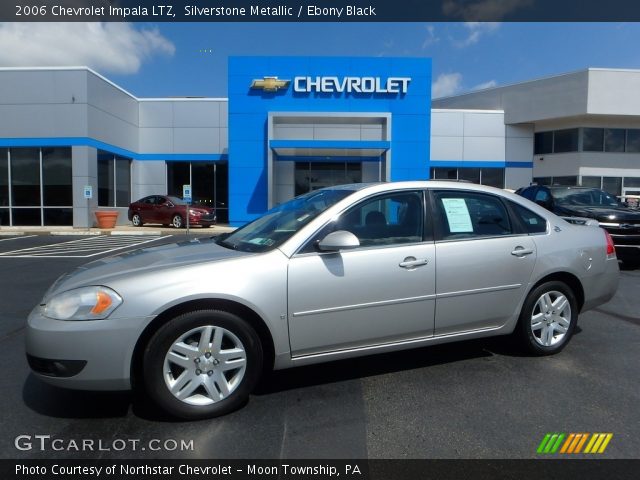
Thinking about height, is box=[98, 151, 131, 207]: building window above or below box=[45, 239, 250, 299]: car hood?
above

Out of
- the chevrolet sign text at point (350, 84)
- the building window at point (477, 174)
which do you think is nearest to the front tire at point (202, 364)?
the chevrolet sign text at point (350, 84)

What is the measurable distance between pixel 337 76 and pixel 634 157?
733 inches

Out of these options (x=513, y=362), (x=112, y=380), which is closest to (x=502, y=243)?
(x=513, y=362)

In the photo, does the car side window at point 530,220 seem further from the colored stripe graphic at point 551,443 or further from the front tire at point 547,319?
the colored stripe graphic at point 551,443

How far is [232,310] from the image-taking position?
2.92 meters

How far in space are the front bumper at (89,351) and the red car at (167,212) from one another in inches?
715

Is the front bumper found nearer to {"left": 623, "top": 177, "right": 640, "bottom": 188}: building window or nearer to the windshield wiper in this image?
the windshield wiper

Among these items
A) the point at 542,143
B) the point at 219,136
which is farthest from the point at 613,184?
the point at 219,136

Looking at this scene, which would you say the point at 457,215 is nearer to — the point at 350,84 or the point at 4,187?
the point at 350,84

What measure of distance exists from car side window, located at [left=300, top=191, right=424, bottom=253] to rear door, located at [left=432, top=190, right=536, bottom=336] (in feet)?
0.58

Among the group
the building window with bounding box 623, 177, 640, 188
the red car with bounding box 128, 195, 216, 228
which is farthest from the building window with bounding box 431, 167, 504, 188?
the red car with bounding box 128, 195, 216, 228

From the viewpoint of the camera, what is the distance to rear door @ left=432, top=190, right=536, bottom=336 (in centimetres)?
349

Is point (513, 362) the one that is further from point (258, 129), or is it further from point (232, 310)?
point (258, 129)

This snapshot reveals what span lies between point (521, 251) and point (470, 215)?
0.54 meters
